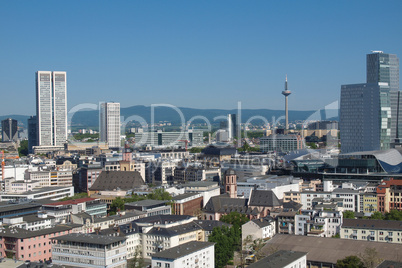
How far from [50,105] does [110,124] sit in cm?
1485

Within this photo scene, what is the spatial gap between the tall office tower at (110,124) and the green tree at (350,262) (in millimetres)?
88631

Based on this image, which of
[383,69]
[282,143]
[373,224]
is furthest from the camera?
[282,143]

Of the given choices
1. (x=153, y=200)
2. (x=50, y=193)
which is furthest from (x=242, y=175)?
(x=50, y=193)

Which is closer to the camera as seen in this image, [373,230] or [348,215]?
[373,230]

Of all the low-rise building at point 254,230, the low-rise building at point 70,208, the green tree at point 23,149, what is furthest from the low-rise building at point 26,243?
the green tree at point 23,149

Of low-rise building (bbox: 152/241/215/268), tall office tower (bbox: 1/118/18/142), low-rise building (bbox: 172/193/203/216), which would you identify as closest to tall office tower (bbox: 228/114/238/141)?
tall office tower (bbox: 1/118/18/142)

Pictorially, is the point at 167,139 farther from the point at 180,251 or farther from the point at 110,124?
the point at 180,251

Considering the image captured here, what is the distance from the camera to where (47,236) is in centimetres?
2978

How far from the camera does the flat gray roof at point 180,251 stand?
81.7 ft

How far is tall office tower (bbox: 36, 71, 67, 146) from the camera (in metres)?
105

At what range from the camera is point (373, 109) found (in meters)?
70.3

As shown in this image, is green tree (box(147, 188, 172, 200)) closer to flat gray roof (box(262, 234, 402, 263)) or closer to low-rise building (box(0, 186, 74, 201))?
low-rise building (box(0, 186, 74, 201))

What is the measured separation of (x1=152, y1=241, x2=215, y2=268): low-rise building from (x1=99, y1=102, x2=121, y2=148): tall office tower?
86.0m

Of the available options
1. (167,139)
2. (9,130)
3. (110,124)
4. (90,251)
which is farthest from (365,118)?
(9,130)
